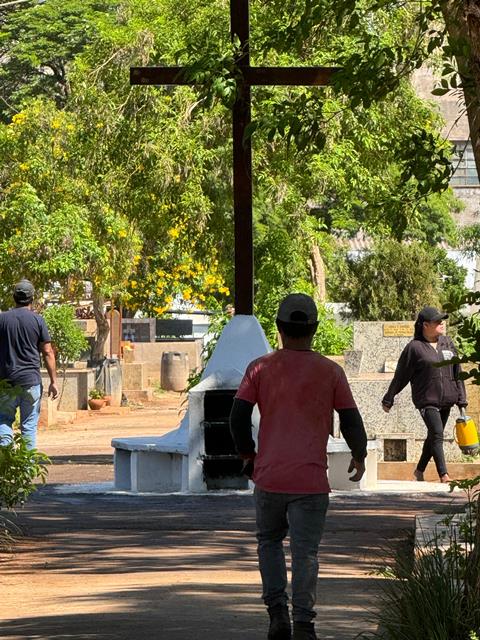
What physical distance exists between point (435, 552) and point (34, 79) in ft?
174

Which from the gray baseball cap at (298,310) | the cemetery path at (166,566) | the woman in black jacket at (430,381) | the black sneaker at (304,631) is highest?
the gray baseball cap at (298,310)

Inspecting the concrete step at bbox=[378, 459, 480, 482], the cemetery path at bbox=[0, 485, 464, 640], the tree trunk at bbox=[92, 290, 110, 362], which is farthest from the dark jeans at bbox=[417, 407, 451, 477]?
the tree trunk at bbox=[92, 290, 110, 362]

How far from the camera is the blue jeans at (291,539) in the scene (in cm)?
686

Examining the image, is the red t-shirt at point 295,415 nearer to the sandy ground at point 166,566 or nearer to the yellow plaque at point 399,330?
the sandy ground at point 166,566

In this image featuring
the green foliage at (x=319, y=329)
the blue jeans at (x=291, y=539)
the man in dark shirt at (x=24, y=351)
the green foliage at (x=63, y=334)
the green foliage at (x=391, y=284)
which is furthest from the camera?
the green foliage at (x=391, y=284)

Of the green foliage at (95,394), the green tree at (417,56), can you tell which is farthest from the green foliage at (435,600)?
the green foliage at (95,394)

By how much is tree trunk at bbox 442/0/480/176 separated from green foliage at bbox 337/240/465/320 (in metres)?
30.9

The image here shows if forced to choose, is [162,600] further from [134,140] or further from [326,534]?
[134,140]

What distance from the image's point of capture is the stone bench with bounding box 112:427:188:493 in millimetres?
14156

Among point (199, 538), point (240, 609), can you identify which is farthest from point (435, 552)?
point (199, 538)

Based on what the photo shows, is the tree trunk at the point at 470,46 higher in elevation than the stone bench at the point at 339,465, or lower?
higher

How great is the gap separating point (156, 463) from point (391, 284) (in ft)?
89.7

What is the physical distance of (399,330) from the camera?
22.4 m

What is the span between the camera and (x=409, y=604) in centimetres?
615
